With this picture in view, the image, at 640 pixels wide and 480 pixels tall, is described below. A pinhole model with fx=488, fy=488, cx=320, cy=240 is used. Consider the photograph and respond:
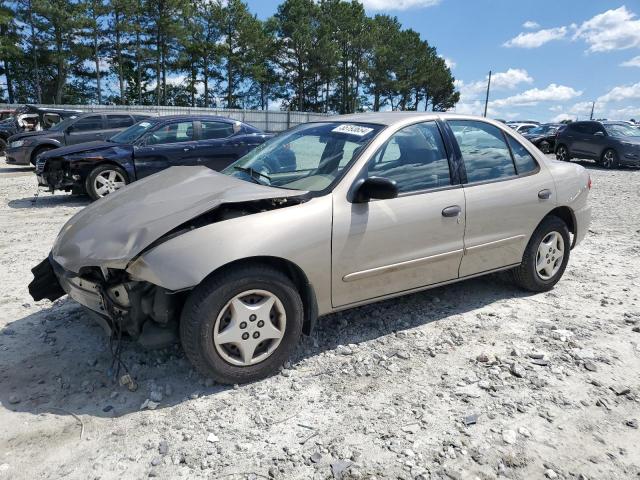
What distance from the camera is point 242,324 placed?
290 centimetres

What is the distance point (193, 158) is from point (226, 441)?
719 cm

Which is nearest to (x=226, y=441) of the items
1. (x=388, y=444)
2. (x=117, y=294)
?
(x=388, y=444)

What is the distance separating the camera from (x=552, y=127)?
23.7 metres

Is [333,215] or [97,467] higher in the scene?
[333,215]

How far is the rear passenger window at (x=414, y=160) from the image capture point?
346 cm

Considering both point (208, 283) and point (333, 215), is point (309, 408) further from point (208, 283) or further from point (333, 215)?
point (333, 215)

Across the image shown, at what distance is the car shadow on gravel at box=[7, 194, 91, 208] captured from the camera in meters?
8.84

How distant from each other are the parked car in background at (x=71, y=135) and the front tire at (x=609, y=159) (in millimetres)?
14334

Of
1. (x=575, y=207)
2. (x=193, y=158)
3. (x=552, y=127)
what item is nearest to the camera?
(x=575, y=207)

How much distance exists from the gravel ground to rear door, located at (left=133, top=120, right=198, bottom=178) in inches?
186

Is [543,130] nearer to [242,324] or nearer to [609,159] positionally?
[609,159]

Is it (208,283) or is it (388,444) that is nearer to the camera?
(388,444)

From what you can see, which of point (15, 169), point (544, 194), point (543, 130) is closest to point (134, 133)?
point (544, 194)

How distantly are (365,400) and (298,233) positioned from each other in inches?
42.5
